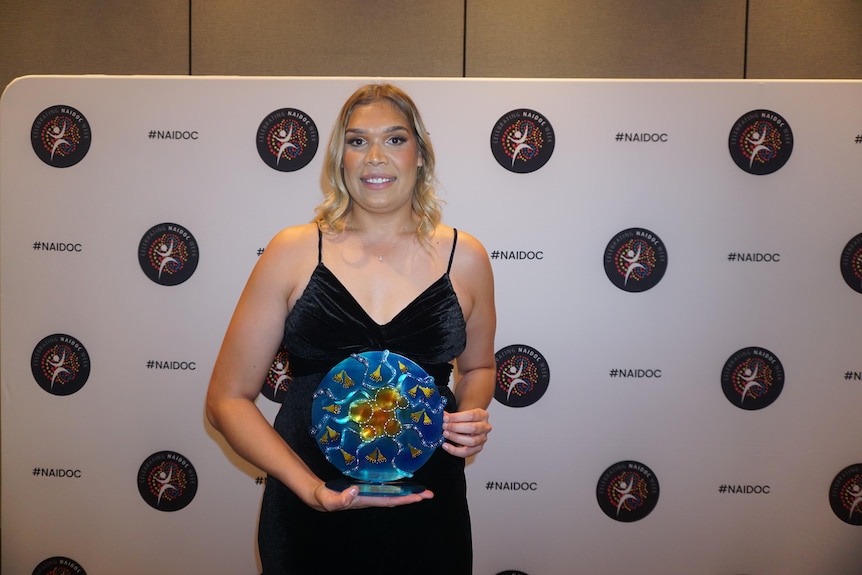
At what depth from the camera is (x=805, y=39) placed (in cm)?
276

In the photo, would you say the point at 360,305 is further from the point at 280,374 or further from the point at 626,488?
the point at 626,488

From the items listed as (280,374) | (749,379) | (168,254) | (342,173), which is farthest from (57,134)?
(749,379)

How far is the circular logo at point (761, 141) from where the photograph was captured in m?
2.19

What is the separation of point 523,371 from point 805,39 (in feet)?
6.37

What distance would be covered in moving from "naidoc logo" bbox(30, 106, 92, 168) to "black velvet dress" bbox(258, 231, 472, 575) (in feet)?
4.62

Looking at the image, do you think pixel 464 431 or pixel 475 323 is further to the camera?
pixel 475 323

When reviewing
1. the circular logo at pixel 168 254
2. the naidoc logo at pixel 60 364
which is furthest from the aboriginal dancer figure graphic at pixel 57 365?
the circular logo at pixel 168 254

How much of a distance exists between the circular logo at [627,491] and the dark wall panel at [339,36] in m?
1.73

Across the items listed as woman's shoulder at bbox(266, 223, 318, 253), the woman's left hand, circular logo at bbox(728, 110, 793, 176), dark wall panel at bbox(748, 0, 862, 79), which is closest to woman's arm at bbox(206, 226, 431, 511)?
woman's shoulder at bbox(266, 223, 318, 253)

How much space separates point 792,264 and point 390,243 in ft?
5.10

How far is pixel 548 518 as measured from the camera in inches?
89.7

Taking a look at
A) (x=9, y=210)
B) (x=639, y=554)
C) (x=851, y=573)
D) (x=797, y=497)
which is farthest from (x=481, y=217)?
(x=851, y=573)

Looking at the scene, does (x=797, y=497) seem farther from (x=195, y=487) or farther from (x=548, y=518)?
(x=195, y=487)

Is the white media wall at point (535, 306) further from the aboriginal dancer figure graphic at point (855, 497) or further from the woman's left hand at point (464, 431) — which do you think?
the woman's left hand at point (464, 431)
